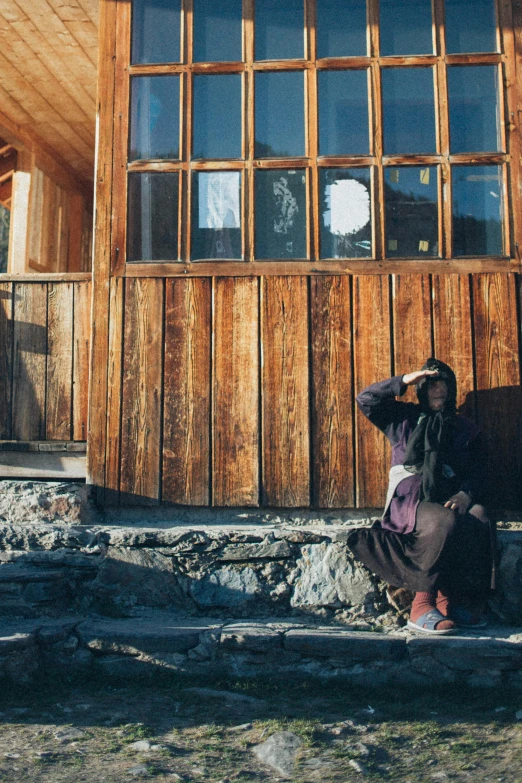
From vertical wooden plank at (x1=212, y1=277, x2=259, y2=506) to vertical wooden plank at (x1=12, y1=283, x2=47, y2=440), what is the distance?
111 cm

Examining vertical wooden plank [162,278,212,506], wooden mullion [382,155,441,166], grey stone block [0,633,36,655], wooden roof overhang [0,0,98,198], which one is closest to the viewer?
grey stone block [0,633,36,655]

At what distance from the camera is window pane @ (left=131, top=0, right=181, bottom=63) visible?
4.41 m

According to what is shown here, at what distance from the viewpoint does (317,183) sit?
4270 mm

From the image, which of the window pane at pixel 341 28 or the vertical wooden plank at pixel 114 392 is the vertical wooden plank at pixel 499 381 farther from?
the vertical wooden plank at pixel 114 392

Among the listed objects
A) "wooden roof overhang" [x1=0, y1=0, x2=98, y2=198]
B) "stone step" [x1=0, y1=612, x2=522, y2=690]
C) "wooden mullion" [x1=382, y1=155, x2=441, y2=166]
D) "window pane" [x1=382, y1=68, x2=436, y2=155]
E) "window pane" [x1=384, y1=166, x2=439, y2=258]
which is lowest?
"stone step" [x1=0, y1=612, x2=522, y2=690]

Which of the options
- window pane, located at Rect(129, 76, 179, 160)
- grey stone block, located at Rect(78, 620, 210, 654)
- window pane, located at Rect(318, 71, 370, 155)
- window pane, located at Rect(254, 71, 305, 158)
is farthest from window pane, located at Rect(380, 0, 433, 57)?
grey stone block, located at Rect(78, 620, 210, 654)

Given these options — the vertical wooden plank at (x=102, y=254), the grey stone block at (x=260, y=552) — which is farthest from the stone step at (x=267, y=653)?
the vertical wooden plank at (x=102, y=254)

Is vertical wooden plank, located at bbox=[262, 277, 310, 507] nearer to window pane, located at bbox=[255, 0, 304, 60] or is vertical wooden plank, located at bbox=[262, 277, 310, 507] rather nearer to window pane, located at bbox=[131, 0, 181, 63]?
window pane, located at bbox=[255, 0, 304, 60]

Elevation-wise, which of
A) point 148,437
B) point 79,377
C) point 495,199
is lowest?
point 148,437

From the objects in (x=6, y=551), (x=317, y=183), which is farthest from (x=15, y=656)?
(x=317, y=183)

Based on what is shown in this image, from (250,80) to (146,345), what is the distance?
62.7 inches

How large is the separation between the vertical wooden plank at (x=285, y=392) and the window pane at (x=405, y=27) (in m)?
1.42

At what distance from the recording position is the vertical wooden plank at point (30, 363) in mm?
4543

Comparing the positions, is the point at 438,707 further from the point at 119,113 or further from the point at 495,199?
the point at 119,113
